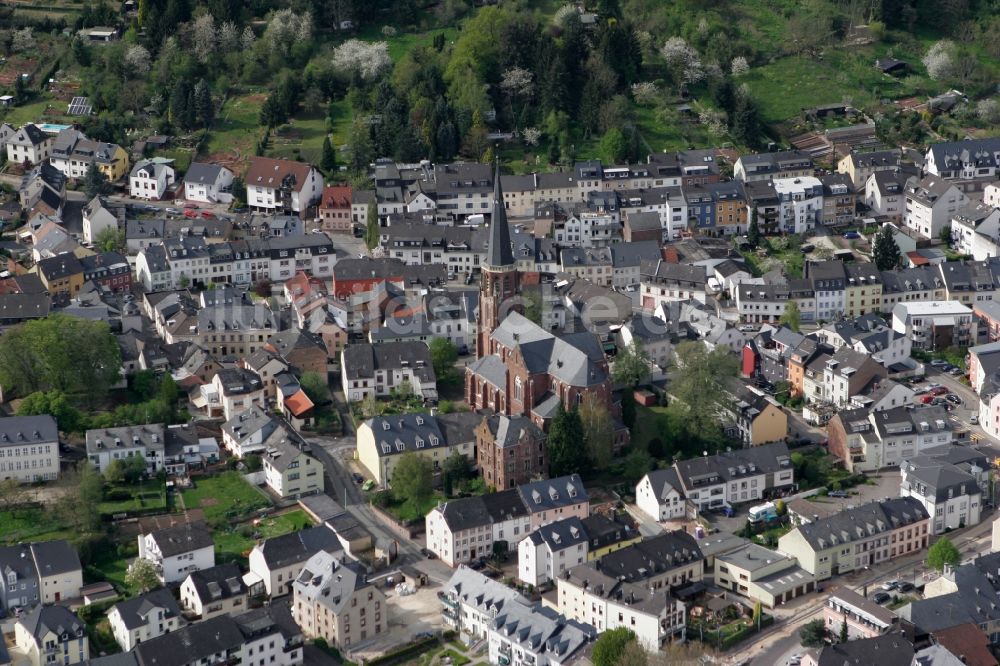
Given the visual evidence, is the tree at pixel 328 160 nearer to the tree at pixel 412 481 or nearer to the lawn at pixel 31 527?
the tree at pixel 412 481

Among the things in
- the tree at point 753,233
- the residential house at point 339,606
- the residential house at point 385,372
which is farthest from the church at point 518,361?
the tree at point 753,233

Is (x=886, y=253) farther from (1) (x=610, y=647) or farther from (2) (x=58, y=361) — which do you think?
(2) (x=58, y=361)

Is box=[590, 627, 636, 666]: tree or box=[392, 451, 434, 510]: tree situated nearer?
box=[590, 627, 636, 666]: tree

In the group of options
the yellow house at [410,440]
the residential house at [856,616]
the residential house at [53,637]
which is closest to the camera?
the residential house at [53,637]

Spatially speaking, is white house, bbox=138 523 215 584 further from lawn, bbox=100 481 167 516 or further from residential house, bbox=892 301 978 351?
residential house, bbox=892 301 978 351

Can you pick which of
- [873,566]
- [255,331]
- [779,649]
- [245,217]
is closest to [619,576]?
[779,649]

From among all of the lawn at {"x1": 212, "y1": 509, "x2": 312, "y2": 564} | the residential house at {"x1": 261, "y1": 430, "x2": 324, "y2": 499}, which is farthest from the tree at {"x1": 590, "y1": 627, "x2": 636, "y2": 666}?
the residential house at {"x1": 261, "y1": 430, "x2": 324, "y2": 499}

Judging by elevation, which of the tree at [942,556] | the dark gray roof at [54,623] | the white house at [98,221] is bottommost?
the tree at [942,556]
